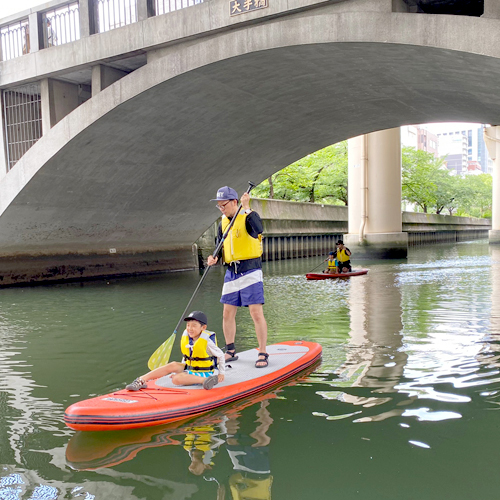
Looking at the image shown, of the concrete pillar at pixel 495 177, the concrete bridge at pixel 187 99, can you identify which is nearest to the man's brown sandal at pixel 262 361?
the concrete bridge at pixel 187 99

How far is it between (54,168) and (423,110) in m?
9.87

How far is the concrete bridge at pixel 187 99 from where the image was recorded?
9.40 meters

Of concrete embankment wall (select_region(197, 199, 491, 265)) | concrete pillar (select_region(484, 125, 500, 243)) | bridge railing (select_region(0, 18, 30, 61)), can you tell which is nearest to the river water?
bridge railing (select_region(0, 18, 30, 61))

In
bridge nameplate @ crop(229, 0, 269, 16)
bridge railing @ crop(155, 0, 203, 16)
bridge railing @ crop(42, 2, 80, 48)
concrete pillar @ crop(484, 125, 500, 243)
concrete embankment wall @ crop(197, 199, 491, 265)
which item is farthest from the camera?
concrete pillar @ crop(484, 125, 500, 243)

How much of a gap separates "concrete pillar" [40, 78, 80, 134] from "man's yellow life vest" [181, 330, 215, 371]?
35.1ft

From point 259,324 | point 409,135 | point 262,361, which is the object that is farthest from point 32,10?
point 409,135

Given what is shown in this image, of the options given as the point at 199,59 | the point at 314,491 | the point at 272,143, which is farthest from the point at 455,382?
the point at 272,143

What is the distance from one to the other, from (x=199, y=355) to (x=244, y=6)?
755cm

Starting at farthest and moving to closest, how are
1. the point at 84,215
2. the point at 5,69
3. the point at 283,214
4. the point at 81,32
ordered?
the point at 283,214 → the point at 84,215 → the point at 5,69 → the point at 81,32

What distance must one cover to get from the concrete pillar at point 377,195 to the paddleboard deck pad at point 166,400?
2094 centimetres

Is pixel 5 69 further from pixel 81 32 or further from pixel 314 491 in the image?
pixel 314 491

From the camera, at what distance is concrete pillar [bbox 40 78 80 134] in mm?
13992

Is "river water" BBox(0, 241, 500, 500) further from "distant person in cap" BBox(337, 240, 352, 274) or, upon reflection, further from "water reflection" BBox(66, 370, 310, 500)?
"distant person in cap" BBox(337, 240, 352, 274)

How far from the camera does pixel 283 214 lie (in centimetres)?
2919
